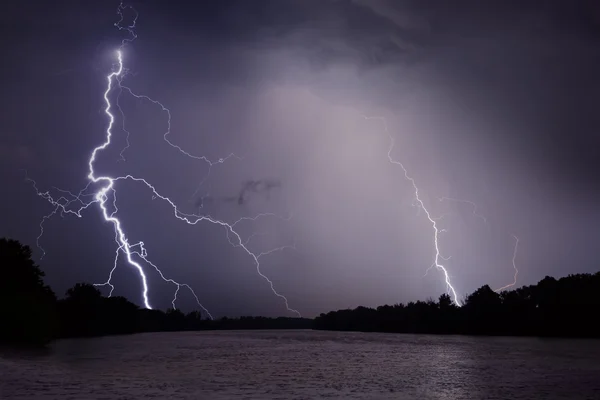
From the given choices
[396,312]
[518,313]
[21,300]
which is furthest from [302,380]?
[396,312]

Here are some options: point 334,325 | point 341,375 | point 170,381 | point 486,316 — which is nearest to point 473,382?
point 341,375

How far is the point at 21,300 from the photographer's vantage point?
47656 mm

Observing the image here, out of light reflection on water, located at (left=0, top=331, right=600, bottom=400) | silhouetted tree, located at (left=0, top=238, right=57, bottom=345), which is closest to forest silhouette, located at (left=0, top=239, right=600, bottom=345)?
silhouetted tree, located at (left=0, top=238, right=57, bottom=345)

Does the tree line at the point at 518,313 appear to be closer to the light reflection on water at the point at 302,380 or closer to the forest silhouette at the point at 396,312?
the forest silhouette at the point at 396,312

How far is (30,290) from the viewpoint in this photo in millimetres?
A: 55375

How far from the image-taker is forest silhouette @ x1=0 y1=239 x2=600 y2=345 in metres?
49.7

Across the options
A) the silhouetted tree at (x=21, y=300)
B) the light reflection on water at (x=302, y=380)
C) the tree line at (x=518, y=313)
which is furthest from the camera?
the tree line at (x=518, y=313)

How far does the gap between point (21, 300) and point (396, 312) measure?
9827cm

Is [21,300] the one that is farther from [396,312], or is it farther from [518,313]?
[396,312]

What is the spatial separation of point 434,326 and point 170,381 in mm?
94872

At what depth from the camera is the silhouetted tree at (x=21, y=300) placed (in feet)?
155

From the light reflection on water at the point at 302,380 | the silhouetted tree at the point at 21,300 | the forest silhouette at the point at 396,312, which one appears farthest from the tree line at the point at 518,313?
the silhouetted tree at the point at 21,300

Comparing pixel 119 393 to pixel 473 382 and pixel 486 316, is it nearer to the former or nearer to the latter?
pixel 473 382

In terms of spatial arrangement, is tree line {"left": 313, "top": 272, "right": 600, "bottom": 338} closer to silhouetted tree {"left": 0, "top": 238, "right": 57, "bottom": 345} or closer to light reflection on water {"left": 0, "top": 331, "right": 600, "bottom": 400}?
light reflection on water {"left": 0, "top": 331, "right": 600, "bottom": 400}
